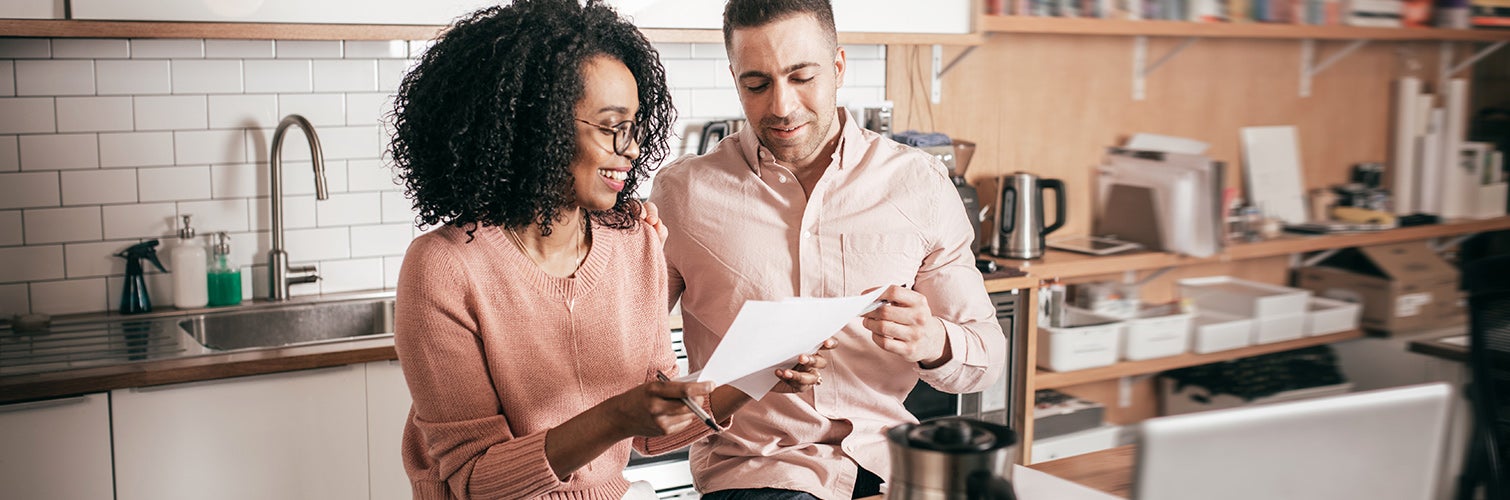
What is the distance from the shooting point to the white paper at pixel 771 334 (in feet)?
4.47

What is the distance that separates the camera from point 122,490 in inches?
95.5

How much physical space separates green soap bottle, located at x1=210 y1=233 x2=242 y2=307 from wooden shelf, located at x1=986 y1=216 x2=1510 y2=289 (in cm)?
190

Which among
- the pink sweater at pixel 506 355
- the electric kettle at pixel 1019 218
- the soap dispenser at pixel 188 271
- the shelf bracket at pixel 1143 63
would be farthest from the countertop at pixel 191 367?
the shelf bracket at pixel 1143 63

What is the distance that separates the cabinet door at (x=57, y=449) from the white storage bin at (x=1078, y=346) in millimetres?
2534

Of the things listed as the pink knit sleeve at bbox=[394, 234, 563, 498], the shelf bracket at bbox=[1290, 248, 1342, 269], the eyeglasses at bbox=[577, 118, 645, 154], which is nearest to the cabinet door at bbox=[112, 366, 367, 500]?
the pink knit sleeve at bbox=[394, 234, 563, 498]

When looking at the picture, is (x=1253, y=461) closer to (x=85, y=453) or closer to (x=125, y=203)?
(x=85, y=453)

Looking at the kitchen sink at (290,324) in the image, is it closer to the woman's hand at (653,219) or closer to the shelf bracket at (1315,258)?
the woman's hand at (653,219)

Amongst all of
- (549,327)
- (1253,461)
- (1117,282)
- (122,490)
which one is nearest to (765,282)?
(549,327)

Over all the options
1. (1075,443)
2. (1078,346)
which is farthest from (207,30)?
(1075,443)

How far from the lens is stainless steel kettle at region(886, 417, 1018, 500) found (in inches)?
46.4

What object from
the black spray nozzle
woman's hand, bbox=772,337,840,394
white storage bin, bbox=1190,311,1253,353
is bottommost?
white storage bin, bbox=1190,311,1253,353

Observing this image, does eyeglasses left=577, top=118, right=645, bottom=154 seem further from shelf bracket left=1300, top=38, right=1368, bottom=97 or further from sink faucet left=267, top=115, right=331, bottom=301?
shelf bracket left=1300, top=38, right=1368, bottom=97

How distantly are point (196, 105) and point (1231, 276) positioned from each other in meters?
3.73

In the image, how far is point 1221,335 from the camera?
4.24m
